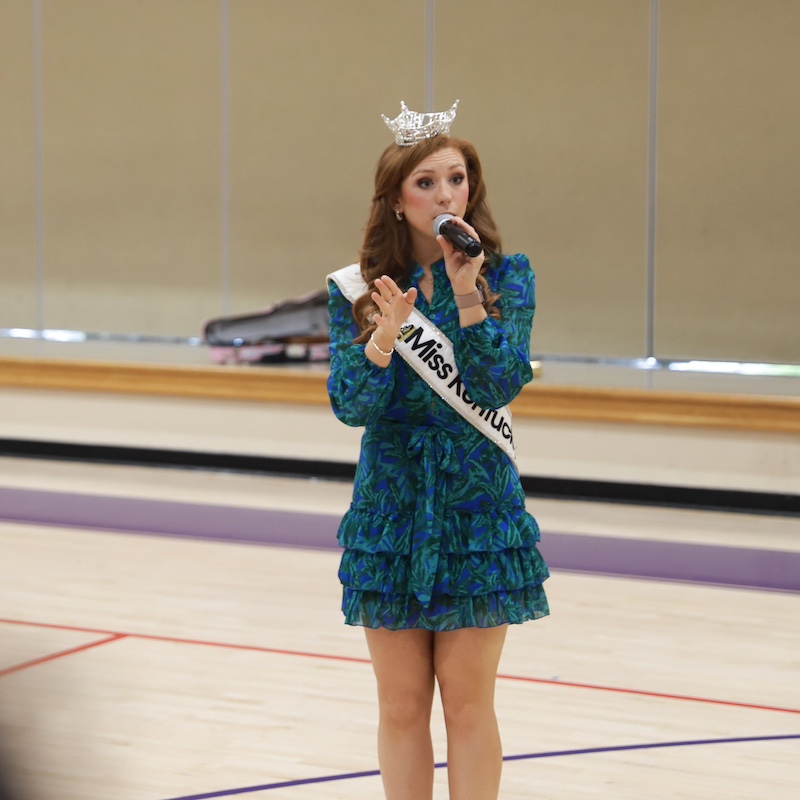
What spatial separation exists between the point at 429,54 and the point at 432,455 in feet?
19.3

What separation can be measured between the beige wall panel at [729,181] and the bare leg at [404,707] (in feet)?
17.0

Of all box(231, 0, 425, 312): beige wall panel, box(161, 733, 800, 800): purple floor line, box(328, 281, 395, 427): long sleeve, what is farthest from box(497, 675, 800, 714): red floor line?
box(231, 0, 425, 312): beige wall panel

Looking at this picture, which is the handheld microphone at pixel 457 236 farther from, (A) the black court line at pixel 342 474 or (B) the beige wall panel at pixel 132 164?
(B) the beige wall panel at pixel 132 164

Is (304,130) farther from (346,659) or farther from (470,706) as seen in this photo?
(470,706)

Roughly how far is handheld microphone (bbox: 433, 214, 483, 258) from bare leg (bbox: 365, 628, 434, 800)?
611mm

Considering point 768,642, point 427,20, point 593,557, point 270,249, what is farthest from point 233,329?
point 768,642

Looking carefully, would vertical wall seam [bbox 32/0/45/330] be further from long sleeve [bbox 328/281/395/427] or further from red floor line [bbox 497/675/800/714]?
long sleeve [bbox 328/281/395/427]

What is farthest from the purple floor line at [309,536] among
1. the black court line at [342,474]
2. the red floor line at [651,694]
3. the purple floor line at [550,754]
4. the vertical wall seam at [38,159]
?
the vertical wall seam at [38,159]

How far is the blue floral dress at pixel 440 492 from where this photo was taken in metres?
2.00

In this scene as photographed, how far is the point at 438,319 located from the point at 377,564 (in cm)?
40

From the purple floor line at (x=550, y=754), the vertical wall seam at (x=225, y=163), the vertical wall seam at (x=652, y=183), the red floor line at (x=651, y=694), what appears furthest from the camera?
the vertical wall seam at (x=225, y=163)

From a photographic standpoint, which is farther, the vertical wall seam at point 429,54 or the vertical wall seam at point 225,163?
the vertical wall seam at point 225,163

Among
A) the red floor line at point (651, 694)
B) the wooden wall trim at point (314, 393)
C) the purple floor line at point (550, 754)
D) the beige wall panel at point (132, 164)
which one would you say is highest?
the beige wall panel at point (132, 164)

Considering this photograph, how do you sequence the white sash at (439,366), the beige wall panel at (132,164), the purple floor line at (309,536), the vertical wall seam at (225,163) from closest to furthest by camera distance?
the white sash at (439,366), the purple floor line at (309,536), the vertical wall seam at (225,163), the beige wall panel at (132,164)
